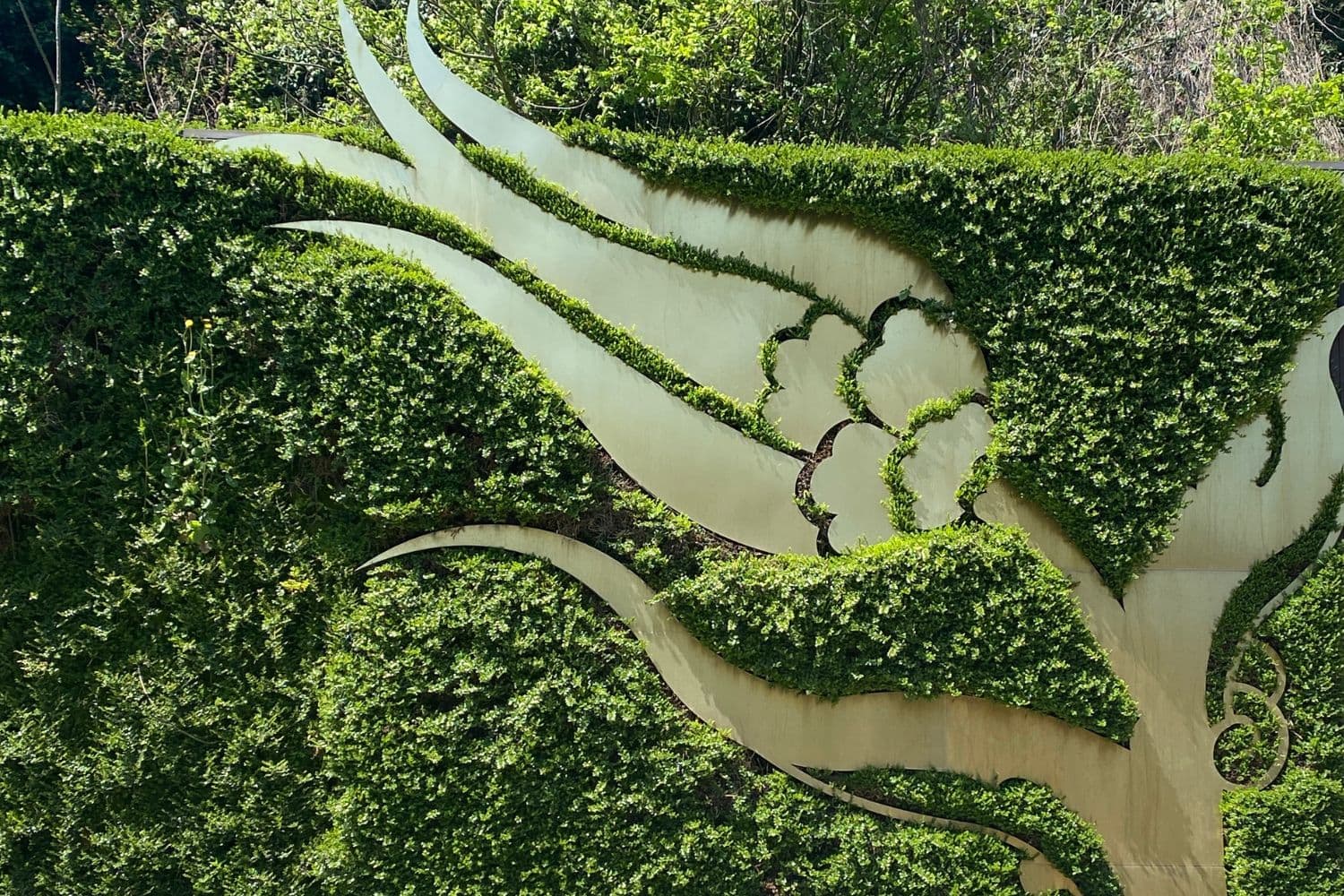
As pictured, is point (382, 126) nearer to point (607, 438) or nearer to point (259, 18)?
point (607, 438)

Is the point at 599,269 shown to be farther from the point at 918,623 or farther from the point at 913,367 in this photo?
the point at 918,623

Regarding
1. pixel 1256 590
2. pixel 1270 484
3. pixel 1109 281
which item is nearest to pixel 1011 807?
pixel 1256 590

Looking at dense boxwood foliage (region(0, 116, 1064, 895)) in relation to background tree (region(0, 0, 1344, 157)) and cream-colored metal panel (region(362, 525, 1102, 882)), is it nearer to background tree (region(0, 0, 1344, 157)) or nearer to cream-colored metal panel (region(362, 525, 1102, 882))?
cream-colored metal panel (region(362, 525, 1102, 882))

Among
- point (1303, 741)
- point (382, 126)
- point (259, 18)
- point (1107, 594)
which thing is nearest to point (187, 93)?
point (259, 18)

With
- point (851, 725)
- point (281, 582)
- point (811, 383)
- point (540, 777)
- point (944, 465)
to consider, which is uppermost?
point (811, 383)

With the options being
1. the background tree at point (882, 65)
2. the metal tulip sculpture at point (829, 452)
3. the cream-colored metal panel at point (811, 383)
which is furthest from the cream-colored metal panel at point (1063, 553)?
the background tree at point (882, 65)

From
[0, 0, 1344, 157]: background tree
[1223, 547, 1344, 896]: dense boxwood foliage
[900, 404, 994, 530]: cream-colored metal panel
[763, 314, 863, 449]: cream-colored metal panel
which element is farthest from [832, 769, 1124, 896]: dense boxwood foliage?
[0, 0, 1344, 157]: background tree
